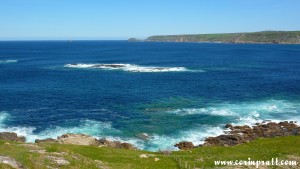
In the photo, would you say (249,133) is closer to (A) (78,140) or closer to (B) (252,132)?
(B) (252,132)

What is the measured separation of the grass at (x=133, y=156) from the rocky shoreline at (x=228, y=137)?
7086 millimetres

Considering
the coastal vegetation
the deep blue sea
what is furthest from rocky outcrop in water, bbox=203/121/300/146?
the deep blue sea

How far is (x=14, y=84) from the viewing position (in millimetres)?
96625

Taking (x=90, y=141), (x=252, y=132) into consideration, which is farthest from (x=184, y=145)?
(x=90, y=141)

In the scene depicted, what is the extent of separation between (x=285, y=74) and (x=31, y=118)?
90561 millimetres

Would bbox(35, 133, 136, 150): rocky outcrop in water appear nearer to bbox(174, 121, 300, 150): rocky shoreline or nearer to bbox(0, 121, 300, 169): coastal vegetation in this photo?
bbox(0, 121, 300, 169): coastal vegetation

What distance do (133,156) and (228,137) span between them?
19896mm

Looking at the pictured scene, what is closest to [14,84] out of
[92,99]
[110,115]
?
[92,99]

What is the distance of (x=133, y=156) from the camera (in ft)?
118

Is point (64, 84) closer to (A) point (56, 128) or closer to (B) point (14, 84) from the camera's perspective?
(B) point (14, 84)

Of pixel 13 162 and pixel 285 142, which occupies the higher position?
pixel 13 162

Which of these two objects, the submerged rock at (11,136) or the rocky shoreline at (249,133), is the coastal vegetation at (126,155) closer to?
the rocky shoreline at (249,133)

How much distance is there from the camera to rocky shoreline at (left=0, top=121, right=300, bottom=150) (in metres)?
47.4

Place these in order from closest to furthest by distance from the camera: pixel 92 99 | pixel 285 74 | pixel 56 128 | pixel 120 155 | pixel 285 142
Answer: pixel 120 155, pixel 285 142, pixel 56 128, pixel 92 99, pixel 285 74
